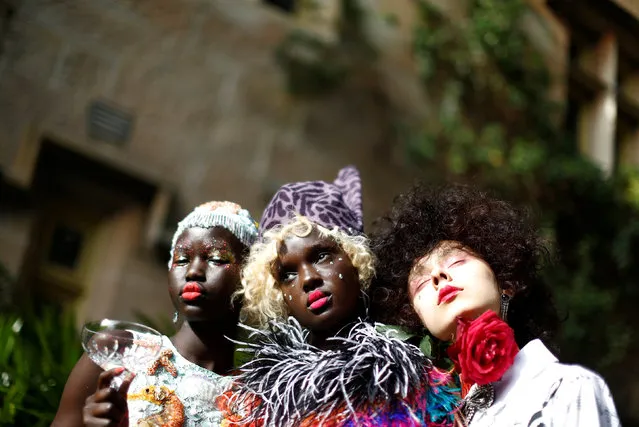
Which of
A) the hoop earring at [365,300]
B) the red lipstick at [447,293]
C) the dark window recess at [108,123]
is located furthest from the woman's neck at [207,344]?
the dark window recess at [108,123]

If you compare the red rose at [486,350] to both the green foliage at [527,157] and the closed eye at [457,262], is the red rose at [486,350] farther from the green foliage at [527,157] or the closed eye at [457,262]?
the green foliage at [527,157]

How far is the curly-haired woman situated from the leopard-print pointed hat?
4.5 inches

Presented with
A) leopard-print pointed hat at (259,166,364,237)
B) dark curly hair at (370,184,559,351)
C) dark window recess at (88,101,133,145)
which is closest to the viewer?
dark curly hair at (370,184,559,351)

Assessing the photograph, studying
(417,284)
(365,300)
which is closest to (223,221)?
(365,300)

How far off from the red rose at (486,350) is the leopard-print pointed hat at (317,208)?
2.11 ft

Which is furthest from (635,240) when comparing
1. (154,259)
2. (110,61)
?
(110,61)

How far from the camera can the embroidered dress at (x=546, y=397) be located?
5.63 feet

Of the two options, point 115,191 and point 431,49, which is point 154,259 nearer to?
point 115,191

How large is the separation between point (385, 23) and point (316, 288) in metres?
5.24

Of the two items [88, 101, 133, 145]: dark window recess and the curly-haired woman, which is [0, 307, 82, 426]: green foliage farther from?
[88, 101, 133, 145]: dark window recess

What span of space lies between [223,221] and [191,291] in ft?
0.93

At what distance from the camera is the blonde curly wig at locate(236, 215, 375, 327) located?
7.68 feet

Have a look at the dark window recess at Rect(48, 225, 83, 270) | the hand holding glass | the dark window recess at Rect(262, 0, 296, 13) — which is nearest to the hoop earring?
the hand holding glass

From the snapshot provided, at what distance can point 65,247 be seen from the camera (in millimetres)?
5715
